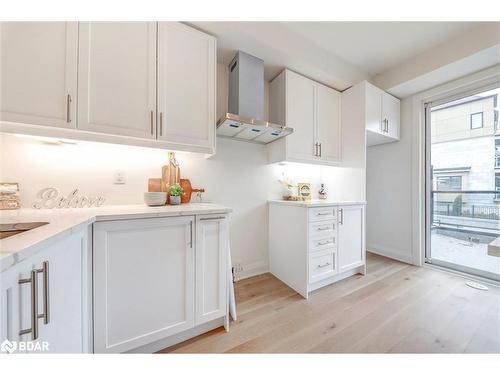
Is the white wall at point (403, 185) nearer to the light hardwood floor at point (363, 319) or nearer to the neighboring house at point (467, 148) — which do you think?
the neighboring house at point (467, 148)

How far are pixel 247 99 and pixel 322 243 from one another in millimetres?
1657

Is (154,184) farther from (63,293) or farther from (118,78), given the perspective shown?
(63,293)

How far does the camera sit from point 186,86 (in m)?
1.51

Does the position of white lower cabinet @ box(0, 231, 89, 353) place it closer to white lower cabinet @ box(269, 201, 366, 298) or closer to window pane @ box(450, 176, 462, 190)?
white lower cabinet @ box(269, 201, 366, 298)

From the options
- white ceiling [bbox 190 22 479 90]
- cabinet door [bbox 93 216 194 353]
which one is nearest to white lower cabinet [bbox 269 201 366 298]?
cabinet door [bbox 93 216 194 353]

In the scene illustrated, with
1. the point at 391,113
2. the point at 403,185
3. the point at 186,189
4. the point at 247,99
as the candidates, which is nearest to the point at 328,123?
the point at 391,113

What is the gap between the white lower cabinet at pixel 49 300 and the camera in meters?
0.50

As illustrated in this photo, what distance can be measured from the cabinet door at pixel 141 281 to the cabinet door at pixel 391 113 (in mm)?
2845

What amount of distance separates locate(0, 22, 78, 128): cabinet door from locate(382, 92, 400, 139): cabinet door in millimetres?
3193

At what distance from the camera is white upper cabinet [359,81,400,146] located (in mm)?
2324
